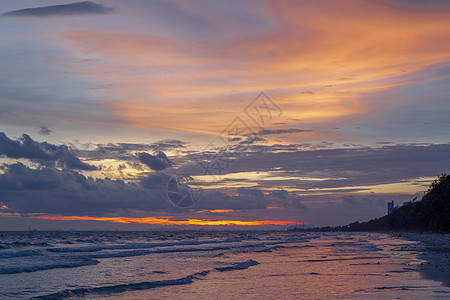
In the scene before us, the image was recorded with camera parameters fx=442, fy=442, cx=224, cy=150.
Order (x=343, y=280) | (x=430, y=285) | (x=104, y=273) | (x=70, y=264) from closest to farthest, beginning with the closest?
(x=430, y=285)
(x=343, y=280)
(x=104, y=273)
(x=70, y=264)

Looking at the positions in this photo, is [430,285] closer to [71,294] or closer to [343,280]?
[343,280]

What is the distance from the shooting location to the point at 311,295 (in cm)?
1919

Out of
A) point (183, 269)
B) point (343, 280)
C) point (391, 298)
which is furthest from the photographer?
point (183, 269)

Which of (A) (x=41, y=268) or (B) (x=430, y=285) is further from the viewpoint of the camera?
(A) (x=41, y=268)

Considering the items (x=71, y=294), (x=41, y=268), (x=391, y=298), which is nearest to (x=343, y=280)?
(x=391, y=298)

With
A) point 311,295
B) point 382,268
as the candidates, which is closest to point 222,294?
point 311,295

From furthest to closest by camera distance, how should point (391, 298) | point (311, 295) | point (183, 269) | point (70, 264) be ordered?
point (70, 264) < point (183, 269) < point (311, 295) < point (391, 298)

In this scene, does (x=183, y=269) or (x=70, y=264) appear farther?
(x=70, y=264)

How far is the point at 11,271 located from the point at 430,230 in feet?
360

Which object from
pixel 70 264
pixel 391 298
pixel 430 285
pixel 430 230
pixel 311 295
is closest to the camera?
pixel 391 298

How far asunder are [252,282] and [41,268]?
56.3 ft

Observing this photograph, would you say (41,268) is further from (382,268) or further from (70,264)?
(382,268)

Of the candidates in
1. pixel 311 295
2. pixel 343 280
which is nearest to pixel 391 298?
pixel 311 295

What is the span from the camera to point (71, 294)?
2036cm
